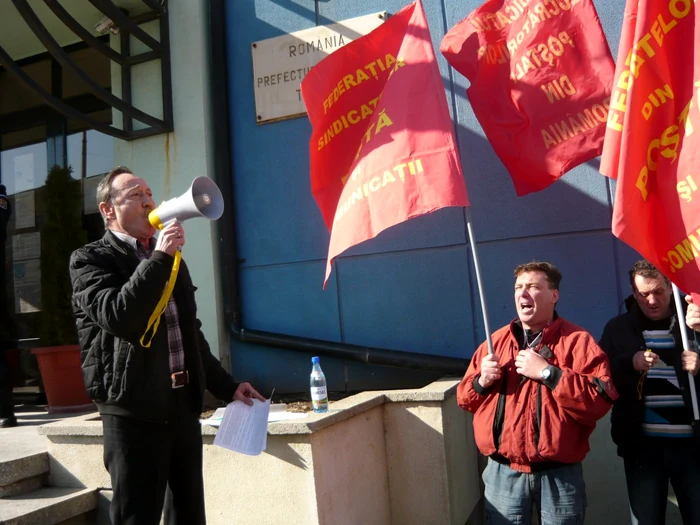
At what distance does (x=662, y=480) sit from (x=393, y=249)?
2396 millimetres

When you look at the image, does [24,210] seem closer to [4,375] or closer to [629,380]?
[4,375]

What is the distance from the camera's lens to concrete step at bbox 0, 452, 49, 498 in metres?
3.72

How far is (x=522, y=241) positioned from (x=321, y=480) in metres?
2.19

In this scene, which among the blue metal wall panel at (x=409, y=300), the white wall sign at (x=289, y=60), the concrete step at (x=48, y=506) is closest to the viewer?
the concrete step at (x=48, y=506)

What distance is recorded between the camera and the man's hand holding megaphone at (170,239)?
2490 mm

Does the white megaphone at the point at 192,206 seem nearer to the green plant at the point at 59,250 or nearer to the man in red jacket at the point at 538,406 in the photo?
the man in red jacket at the point at 538,406

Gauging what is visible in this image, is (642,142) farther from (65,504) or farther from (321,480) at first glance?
(65,504)

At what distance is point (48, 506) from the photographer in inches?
141

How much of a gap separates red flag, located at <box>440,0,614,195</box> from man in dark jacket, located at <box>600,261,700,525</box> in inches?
31.9

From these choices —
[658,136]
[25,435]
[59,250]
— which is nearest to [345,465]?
[658,136]

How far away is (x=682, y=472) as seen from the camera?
10.1 ft

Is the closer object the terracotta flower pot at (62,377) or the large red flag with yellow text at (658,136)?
the large red flag with yellow text at (658,136)

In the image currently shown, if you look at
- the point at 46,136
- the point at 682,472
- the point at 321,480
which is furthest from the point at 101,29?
the point at 682,472

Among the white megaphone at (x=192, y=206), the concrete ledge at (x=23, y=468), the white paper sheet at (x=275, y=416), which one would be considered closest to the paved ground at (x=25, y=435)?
the concrete ledge at (x=23, y=468)
